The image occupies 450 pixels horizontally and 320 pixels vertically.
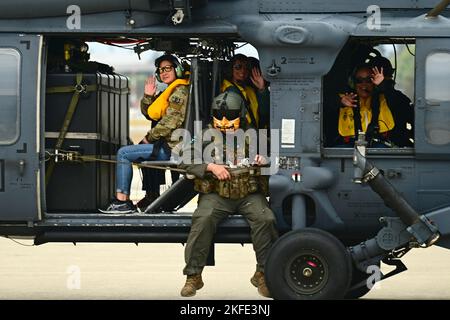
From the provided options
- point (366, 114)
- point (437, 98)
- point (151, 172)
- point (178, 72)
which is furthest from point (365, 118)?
point (151, 172)

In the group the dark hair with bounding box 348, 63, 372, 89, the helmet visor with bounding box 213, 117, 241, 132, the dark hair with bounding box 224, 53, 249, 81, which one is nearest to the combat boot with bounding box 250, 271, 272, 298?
the helmet visor with bounding box 213, 117, 241, 132

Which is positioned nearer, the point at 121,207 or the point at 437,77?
the point at 437,77

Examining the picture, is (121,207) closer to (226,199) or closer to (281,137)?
(226,199)

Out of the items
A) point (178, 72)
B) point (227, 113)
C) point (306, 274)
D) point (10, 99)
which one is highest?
point (178, 72)

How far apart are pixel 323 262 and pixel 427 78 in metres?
1.85

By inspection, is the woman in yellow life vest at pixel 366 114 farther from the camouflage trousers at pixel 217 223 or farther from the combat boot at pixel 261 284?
the combat boot at pixel 261 284

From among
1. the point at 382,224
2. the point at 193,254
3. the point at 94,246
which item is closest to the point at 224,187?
the point at 193,254

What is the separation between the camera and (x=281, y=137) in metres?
12.3

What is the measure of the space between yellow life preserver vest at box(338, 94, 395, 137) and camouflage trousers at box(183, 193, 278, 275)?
104 centimetres

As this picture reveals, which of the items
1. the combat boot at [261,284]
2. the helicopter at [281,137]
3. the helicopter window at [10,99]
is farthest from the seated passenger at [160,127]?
the combat boot at [261,284]

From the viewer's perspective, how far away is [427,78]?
12234 mm

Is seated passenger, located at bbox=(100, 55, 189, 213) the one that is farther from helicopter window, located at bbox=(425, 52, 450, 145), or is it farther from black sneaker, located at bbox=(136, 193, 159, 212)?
helicopter window, located at bbox=(425, 52, 450, 145)

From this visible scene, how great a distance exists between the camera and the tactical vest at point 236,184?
12359mm

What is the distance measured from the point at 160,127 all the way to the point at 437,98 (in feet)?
8.15
